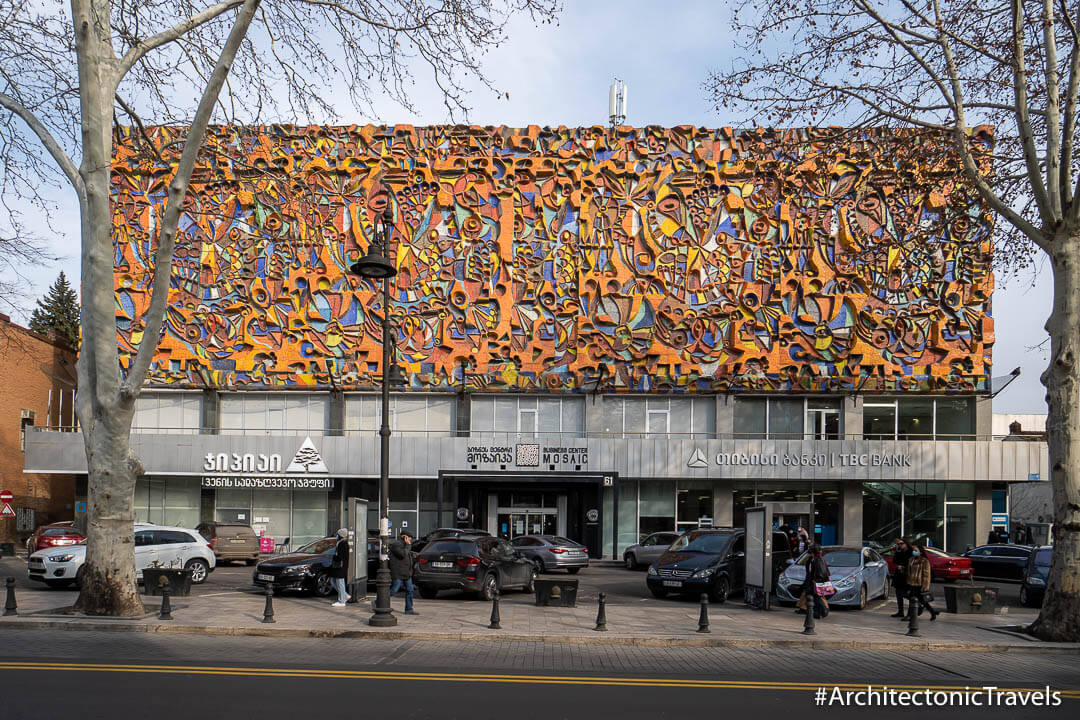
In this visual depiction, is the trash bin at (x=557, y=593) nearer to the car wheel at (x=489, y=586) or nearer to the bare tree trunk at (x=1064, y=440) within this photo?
the car wheel at (x=489, y=586)

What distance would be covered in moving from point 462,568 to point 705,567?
5.89 meters

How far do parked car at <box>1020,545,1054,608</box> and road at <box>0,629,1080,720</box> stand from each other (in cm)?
858

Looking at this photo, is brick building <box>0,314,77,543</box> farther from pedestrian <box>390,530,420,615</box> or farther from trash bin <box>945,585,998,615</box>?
trash bin <box>945,585,998,615</box>

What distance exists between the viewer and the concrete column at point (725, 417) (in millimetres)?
39719

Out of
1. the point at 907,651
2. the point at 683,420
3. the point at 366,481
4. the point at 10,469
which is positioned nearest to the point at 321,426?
the point at 366,481

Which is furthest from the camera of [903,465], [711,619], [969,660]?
[903,465]

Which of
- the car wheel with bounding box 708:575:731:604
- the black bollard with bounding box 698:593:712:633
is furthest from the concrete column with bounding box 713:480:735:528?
the black bollard with bounding box 698:593:712:633

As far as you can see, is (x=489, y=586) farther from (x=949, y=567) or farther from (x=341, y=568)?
(x=949, y=567)

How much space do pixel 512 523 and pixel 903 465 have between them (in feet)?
58.1

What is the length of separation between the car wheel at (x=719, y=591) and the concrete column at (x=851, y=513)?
20.3 metres

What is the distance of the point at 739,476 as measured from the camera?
38156 mm

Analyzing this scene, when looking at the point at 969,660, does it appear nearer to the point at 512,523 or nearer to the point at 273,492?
the point at 512,523

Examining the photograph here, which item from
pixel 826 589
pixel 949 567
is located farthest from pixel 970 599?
pixel 949 567

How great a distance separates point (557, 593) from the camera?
19.4 meters
